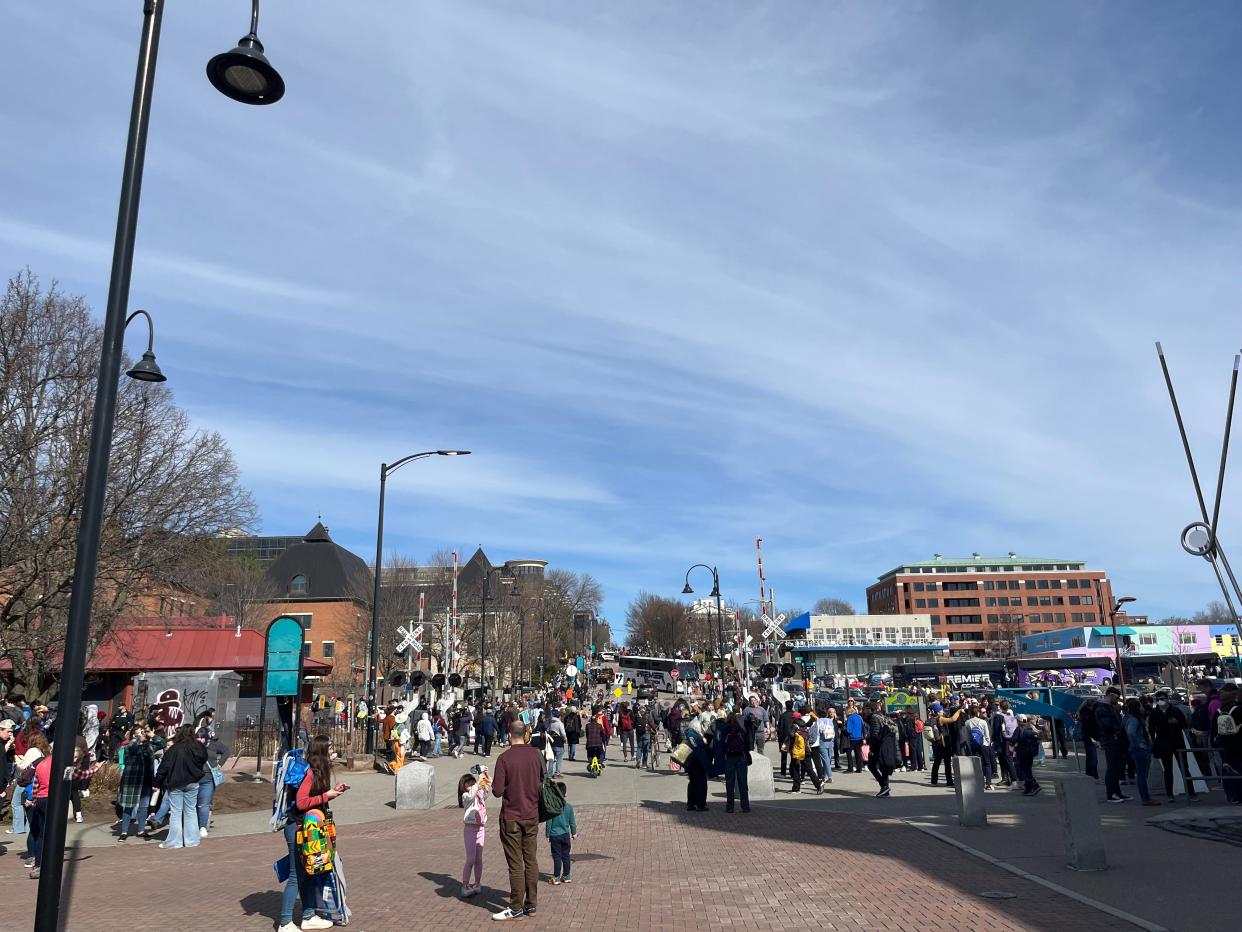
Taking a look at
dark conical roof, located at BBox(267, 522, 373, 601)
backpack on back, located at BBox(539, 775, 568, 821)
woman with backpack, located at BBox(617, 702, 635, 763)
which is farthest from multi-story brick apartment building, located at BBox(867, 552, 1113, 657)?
Answer: backpack on back, located at BBox(539, 775, 568, 821)

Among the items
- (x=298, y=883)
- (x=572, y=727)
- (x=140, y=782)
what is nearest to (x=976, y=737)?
(x=572, y=727)

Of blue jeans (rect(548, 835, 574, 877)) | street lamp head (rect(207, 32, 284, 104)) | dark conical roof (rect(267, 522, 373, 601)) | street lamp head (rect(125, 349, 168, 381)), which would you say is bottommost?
blue jeans (rect(548, 835, 574, 877))

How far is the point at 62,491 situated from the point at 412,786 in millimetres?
14843

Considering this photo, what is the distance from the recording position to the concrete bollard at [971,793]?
12820 millimetres

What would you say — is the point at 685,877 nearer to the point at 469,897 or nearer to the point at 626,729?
the point at 469,897

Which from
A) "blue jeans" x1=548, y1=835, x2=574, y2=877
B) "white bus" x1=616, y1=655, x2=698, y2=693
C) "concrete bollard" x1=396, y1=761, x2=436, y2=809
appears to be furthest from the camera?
"white bus" x1=616, y1=655, x2=698, y2=693

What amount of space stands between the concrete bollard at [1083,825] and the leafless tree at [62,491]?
2498 cm

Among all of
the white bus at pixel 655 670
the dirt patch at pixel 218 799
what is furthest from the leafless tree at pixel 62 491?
the white bus at pixel 655 670

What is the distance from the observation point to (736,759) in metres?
15.7

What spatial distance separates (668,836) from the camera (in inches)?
534

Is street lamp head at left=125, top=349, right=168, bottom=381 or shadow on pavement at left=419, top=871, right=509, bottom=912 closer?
shadow on pavement at left=419, top=871, right=509, bottom=912

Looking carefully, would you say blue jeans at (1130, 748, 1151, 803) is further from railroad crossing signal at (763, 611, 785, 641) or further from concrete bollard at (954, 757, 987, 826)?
railroad crossing signal at (763, 611, 785, 641)

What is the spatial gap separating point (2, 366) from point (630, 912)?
24.5 m

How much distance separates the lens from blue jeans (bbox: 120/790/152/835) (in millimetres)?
14312
